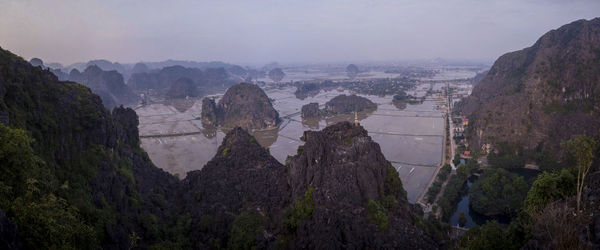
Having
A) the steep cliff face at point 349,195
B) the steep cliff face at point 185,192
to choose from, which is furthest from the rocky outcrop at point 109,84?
the steep cliff face at point 349,195

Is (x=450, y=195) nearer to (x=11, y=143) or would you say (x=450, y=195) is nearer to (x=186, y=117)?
(x=11, y=143)

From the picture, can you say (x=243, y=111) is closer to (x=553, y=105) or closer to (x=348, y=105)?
(x=348, y=105)

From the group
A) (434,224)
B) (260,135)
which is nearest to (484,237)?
(434,224)

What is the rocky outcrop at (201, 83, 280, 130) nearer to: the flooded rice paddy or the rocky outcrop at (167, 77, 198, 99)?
the flooded rice paddy

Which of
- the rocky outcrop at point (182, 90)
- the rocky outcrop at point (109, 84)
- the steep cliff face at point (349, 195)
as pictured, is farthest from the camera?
the rocky outcrop at point (182, 90)

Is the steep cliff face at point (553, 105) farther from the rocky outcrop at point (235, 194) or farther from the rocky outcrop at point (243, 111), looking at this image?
the rocky outcrop at point (243, 111)
